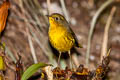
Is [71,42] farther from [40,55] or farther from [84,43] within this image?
[84,43]

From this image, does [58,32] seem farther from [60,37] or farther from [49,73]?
[49,73]

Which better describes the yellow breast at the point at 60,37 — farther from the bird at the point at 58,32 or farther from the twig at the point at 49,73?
the twig at the point at 49,73

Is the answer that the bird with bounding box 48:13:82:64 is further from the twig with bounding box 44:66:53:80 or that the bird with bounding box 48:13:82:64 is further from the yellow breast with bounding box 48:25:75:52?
the twig with bounding box 44:66:53:80

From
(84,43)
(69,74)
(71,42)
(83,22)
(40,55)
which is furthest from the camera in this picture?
(83,22)

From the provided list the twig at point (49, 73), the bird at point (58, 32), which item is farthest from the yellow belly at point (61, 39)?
the twig at point (49, 73)

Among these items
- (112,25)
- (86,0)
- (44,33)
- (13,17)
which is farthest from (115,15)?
(13,17)

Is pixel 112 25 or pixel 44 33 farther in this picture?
pixel 112 25

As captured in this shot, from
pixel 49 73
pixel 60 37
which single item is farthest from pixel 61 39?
pixel 49 73
